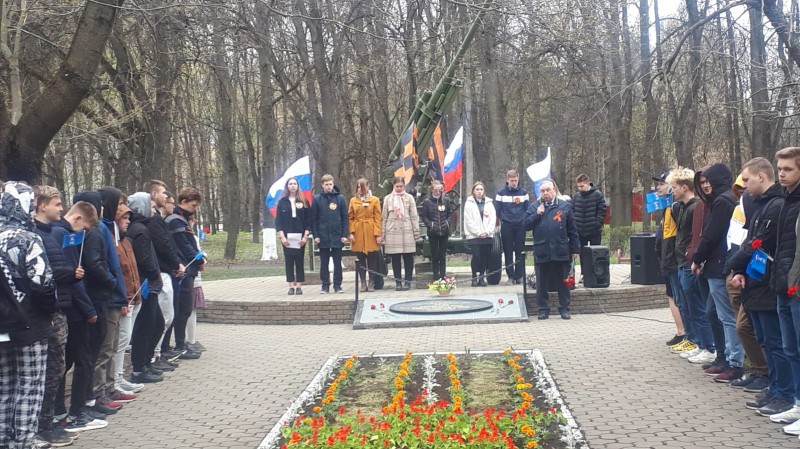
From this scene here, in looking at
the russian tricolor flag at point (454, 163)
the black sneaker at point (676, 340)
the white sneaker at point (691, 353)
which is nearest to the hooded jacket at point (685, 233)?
the white sneaker at point (691, 353)

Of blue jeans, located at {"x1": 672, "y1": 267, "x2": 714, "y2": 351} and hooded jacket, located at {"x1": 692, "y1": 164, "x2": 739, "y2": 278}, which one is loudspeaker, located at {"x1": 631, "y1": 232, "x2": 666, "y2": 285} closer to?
blue jeans, located at {"x1": 672, "y1": 267, "x2": 714, "y2": 351}

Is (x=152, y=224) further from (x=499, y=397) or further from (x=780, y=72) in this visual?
(x=780, y=72)

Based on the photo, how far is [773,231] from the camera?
5.89 metres

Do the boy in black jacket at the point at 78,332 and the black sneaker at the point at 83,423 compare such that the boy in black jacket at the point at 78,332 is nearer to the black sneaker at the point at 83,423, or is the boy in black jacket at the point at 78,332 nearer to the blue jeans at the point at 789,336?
the black sneaker at the point at 83,423

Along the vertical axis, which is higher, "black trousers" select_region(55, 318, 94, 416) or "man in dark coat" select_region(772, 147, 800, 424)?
"man in dark coat" select_region(772, 147, 800, 424)

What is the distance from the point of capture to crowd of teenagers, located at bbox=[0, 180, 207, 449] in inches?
205

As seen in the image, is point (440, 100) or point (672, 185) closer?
point (672, 185)

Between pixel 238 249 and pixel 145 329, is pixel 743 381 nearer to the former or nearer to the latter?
pixel 145 329

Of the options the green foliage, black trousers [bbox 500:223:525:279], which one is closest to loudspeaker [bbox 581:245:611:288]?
black trousers [bbox 500:223:525:279]

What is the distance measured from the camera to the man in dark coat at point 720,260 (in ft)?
23.2

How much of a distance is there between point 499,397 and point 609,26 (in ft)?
48.8

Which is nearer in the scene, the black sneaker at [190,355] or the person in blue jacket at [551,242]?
the black sneaker at [190,355]

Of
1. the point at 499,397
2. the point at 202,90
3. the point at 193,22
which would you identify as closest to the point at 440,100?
the point at 193,22

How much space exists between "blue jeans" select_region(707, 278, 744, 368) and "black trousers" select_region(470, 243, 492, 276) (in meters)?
6.30
